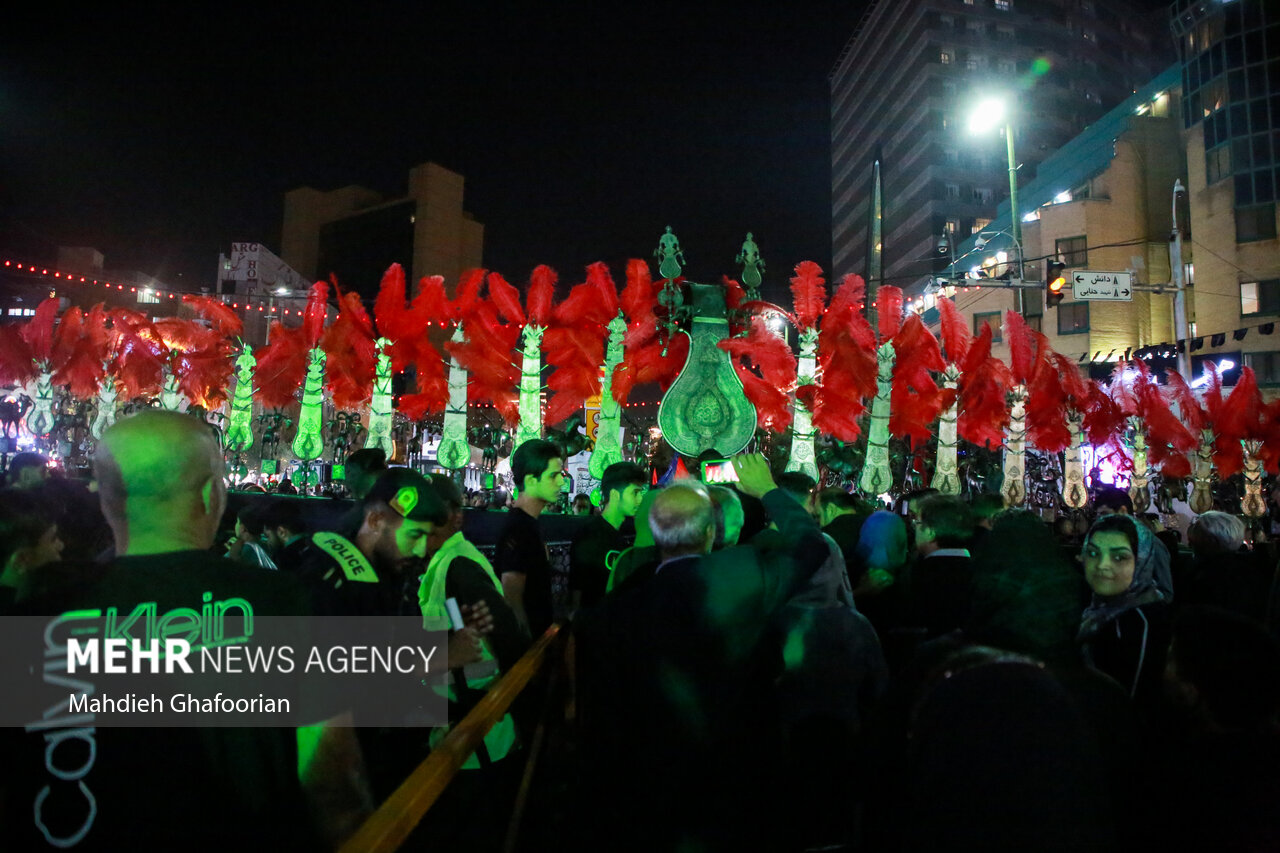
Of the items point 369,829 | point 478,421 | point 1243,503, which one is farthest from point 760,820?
point 1243,503

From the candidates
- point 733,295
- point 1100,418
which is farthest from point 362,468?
point 1100,418

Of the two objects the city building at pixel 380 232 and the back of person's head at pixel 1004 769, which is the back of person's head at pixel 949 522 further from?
the city building at pixel 380 232

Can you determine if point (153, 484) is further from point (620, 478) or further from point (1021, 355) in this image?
point (1021, 355)

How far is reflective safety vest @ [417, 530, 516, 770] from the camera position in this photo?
3.34m

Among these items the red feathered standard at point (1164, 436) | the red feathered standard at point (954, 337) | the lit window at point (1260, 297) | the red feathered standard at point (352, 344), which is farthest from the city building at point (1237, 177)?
the red feathered standard at point (352, 344)

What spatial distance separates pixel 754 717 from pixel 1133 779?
1.35 meters

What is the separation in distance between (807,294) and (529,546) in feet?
37.0

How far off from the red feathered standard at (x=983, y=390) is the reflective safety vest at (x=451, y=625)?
13.8 meters

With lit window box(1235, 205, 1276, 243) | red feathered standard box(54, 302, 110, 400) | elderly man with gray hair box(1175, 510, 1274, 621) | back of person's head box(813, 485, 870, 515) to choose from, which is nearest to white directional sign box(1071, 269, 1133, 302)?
elderly man with gray hair box(1175, 510, 1274, 621)

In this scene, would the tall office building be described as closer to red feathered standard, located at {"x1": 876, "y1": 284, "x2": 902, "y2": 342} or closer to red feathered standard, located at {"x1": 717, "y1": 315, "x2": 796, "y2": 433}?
red feathered standard, located at {"x1": 876, "y1": 284, "x2": 902, "y2": 342}

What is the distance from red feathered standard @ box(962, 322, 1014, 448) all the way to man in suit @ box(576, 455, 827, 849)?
45.2ft

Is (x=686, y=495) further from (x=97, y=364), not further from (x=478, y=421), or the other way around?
(x=97, y=364)

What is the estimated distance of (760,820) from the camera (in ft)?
10.3

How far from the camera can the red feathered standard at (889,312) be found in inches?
579
